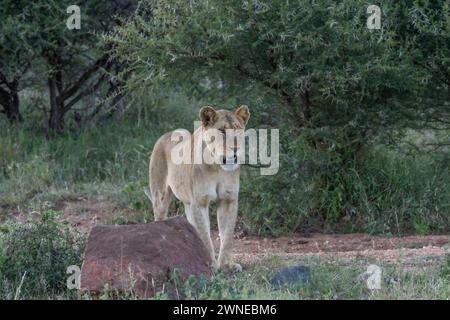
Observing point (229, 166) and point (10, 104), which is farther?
point (10, 104)

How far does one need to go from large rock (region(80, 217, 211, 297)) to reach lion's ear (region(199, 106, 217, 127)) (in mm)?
922

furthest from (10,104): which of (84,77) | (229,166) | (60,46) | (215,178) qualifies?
(229,166)

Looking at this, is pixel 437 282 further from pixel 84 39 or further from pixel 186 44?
pixel 84 39

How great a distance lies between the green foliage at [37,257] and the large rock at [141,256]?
554 mm

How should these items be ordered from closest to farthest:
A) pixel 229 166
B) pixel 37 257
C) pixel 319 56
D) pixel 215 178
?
pixel 37 257 → pixel 229 166 → pixel 215 178 → pixel 319 56

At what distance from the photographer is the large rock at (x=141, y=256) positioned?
6.77 m

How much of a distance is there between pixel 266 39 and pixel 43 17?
4473 mm

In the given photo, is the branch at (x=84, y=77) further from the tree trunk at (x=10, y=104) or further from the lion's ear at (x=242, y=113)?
the lion's ear at (x=242, y=113)

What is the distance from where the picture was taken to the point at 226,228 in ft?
26.9

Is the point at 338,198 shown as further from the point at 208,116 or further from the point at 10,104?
the point at 10,104

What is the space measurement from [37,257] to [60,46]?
690 centimetres

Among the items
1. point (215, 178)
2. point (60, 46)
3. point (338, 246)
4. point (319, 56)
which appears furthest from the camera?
point (60, 46)

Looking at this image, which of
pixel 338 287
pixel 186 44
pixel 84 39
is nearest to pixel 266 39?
pixel 186 44

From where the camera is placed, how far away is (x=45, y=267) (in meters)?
7.54
